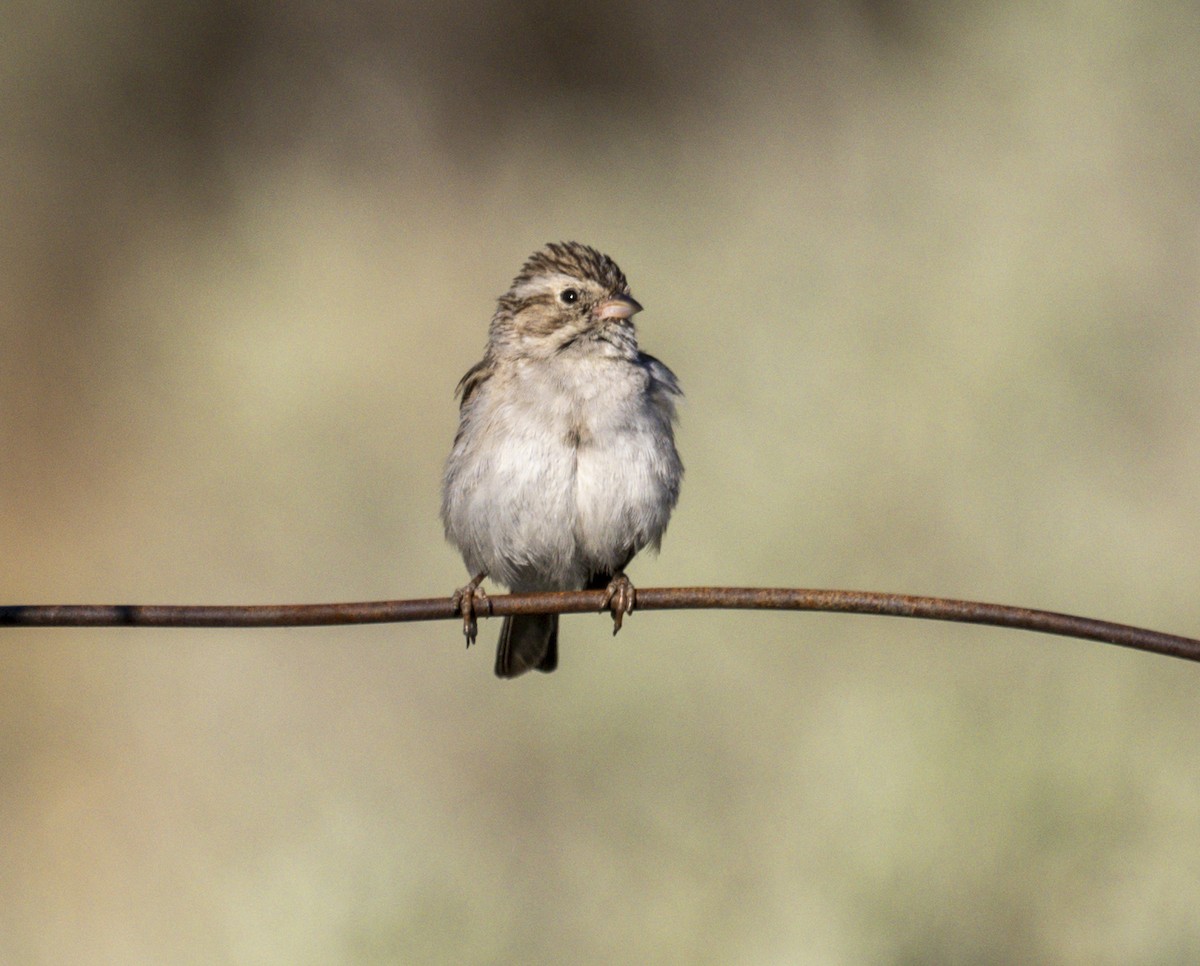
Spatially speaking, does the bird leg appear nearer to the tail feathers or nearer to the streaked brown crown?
the tail feathers

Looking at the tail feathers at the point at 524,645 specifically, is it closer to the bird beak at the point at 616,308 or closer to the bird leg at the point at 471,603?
the bird leg at the point at 471,603

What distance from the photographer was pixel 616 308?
4.52m

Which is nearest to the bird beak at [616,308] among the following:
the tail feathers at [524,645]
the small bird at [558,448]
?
the small bird at [558,448]

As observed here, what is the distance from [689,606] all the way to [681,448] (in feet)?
14.4

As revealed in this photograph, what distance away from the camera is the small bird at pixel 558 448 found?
4.33 meters

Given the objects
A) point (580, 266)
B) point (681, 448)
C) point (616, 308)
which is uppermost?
point (580, 266)

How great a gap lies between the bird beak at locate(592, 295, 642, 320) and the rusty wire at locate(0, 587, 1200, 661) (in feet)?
6.31

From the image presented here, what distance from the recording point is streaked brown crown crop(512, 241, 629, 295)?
4617 mm

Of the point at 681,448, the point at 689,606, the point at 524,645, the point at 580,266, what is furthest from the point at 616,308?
the point at 681,448

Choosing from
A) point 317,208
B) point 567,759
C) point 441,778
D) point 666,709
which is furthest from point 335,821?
point 317,208

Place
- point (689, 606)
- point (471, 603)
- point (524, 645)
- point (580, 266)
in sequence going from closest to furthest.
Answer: point (689, 606)
point (471, 603)
point (580, 266)
point (524, 645)

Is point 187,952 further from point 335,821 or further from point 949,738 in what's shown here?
point 949,738

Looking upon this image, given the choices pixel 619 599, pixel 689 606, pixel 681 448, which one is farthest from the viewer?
pixel 681 448

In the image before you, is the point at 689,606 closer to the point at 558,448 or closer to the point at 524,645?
the point at 558,448
